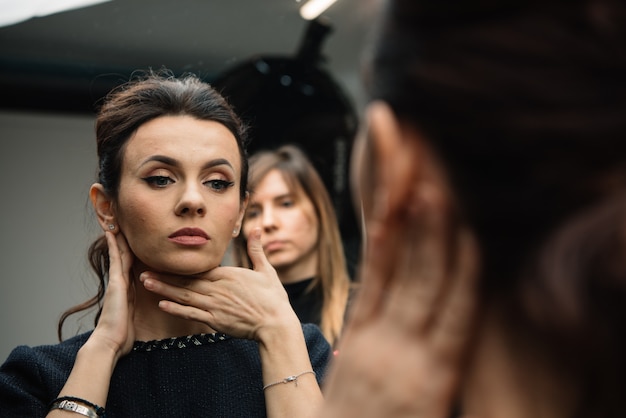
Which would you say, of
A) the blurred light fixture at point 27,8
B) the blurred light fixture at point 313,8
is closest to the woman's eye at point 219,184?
the blurred light fixture at point 27,8

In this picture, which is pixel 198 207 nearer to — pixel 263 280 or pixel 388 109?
pixel 263 280

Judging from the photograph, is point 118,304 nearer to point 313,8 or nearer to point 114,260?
point 114,260

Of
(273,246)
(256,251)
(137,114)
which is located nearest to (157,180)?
(137,114)

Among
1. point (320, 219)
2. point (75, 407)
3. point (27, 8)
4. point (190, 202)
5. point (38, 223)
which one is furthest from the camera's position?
point (320, 219)

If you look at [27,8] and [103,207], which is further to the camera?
[27,8]

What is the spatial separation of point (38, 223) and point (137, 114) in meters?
1.27

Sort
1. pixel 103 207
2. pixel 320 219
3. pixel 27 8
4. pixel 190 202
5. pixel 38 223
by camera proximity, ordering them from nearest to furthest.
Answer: pixel 190 202, pixel 103 207, pixel 27 8, pixel 38 223, pixel 320 219

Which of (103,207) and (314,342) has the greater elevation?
(103,207)

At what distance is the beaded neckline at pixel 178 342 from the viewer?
1542 mm

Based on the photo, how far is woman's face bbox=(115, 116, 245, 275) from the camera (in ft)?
4.89

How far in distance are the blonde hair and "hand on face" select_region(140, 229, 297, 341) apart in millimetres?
1009

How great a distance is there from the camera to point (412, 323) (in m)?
0.56

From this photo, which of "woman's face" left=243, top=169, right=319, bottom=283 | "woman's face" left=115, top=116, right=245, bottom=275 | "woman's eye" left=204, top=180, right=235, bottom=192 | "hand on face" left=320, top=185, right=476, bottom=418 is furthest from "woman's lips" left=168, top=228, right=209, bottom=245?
"woman's face" left=243, top=169, right=319, bottom=283

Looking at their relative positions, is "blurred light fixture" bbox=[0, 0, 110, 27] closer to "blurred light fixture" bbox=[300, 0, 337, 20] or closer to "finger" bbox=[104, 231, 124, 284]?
"blurred light fixture" bbox=[300, 0, 337, 20]
